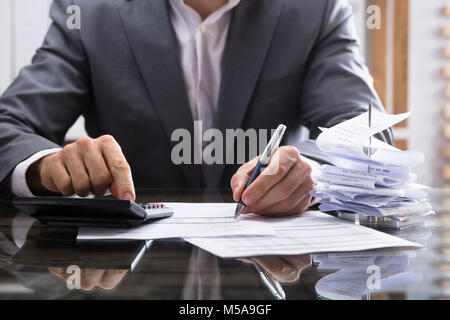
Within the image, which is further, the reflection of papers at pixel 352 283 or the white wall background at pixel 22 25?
the white wall background at pixel 22 25

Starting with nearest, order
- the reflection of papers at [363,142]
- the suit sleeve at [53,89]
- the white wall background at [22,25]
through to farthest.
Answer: the reflection of papers at [363,142] < the suit sleeve at [53,89] < the white wall background at [22,25]

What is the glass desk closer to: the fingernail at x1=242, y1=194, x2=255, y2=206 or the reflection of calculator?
the reflection of calculator

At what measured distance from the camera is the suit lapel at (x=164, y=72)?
1309mm

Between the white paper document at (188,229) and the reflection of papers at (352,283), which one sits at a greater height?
the reflection of papers at (352,283)

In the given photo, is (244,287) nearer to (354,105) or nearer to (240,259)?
(240,259)

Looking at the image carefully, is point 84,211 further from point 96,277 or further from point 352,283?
point 352,283

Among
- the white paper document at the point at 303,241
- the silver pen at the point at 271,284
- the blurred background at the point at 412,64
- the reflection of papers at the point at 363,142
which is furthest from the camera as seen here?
the blurred background at the point at 412,64

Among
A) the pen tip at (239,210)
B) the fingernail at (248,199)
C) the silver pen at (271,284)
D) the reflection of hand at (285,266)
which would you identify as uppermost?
the silver pen at (271,284)

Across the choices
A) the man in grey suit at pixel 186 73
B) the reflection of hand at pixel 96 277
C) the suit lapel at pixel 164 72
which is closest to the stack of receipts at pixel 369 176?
the reflection of hand at pixel 96 277

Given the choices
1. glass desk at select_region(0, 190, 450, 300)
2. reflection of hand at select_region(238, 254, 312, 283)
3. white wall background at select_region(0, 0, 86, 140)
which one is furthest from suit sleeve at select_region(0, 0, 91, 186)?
white wall background at select_region(0, 0, 86, 140)

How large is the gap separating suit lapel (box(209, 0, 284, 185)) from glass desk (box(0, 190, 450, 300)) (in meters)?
0.75

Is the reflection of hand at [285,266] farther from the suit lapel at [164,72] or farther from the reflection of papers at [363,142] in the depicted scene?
the suit lapel at [164,72]

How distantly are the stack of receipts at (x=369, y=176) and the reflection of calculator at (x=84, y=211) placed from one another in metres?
0.27
